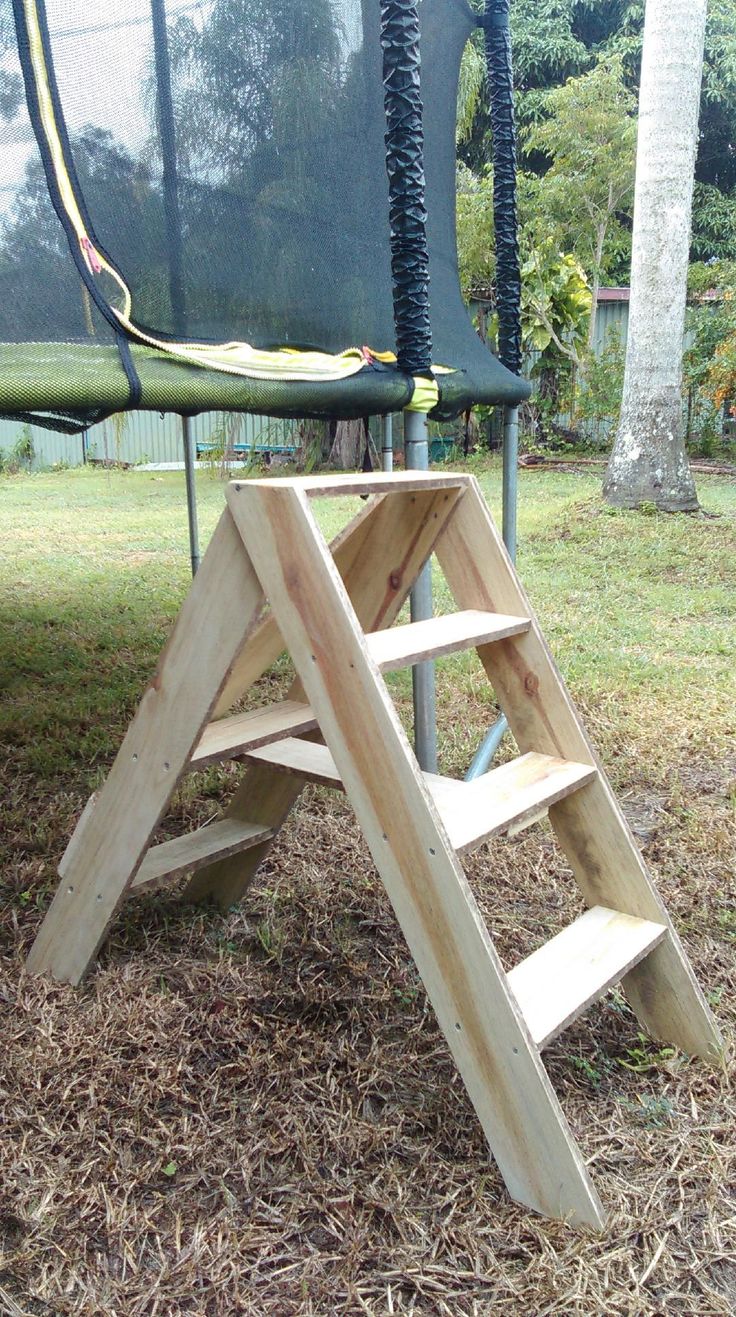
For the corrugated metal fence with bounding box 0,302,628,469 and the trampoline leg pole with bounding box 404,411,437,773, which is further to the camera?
the corrugated metal fence with bounding box 0,302,628,469

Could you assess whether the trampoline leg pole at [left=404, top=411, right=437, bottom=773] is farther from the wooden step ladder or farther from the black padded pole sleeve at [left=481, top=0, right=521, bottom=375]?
the black padded pole sleeve at [left=481, top=0, right=521, bottom=375]

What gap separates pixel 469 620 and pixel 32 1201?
1176 mm

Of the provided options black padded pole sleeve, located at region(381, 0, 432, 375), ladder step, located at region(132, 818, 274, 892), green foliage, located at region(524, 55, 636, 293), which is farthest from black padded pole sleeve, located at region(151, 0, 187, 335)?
green foliage, located at region(524, 55, 636, 293)

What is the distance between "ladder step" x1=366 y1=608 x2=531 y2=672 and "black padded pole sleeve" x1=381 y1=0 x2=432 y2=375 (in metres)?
0.79

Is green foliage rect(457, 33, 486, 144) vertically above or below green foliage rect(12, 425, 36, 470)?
above

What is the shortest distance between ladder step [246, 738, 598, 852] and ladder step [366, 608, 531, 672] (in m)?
0.22

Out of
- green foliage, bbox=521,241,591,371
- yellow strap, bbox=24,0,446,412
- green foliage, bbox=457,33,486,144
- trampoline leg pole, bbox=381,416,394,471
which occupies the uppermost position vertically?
green foliage, bbox=457,33,486,144

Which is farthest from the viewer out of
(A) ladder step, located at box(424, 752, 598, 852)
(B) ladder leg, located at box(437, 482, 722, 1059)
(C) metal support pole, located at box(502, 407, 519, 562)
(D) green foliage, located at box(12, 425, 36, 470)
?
(D) green foliage, located at box(12, 425, 36, 470)

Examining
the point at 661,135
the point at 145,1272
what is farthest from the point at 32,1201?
the point at 661,135

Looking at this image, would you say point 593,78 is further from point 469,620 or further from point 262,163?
point 469,620

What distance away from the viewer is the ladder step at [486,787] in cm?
165

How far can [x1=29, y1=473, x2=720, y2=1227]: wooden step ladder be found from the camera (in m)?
1.51

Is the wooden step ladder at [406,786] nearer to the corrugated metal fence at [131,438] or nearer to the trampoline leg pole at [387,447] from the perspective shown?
the trampoline leg pole at [387,447]

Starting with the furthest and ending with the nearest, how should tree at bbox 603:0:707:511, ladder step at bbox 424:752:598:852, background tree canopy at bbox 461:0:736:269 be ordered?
background tree canopy at bbox 461:0:736:269 → tree at bbox 603:0:707:511 → ladder step at bbox 424:752:598:852
